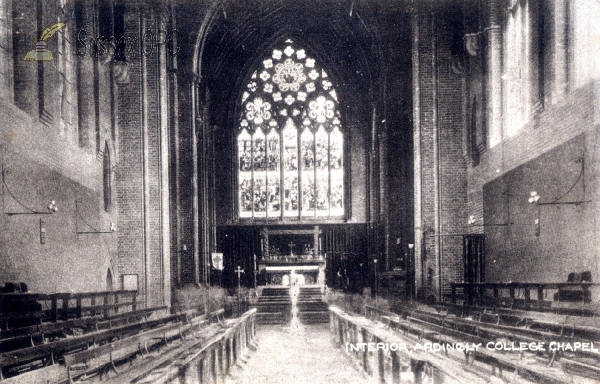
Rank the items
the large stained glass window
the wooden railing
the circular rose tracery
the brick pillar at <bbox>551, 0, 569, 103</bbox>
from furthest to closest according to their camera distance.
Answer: the circular rose tracery < the large stained glass window < the brick pillar at <bbox>551, 0, 569, 103</bbox> < the wooden railing

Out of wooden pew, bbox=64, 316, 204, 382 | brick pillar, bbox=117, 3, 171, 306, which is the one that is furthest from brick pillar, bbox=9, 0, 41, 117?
brick pillar, bbox=117, 3, 171, 306

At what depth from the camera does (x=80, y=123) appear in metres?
16.3

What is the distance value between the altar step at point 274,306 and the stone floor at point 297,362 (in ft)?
14.5

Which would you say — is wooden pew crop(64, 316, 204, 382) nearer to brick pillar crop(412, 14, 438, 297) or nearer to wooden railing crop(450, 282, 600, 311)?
wooden railing crop(450, 282, 600, 311)

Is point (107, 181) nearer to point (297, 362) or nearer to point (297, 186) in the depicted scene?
point (297, 362)

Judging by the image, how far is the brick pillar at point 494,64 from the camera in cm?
1705

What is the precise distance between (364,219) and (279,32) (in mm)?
8804

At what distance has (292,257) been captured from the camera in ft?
93.8

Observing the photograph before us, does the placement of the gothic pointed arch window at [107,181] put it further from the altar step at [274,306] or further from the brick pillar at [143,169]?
the altar step at [274,306]

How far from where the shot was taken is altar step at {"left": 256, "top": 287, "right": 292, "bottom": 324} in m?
21.0

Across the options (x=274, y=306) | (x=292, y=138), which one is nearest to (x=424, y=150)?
(x=274, y=306)

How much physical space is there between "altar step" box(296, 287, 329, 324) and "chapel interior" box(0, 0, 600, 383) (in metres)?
0.12

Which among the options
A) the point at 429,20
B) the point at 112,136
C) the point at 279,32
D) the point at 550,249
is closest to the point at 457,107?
the point at 429,20

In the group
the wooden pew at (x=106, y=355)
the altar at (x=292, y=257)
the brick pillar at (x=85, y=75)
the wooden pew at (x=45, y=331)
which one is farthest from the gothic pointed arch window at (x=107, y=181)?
the altar at (x=292, y=257)
